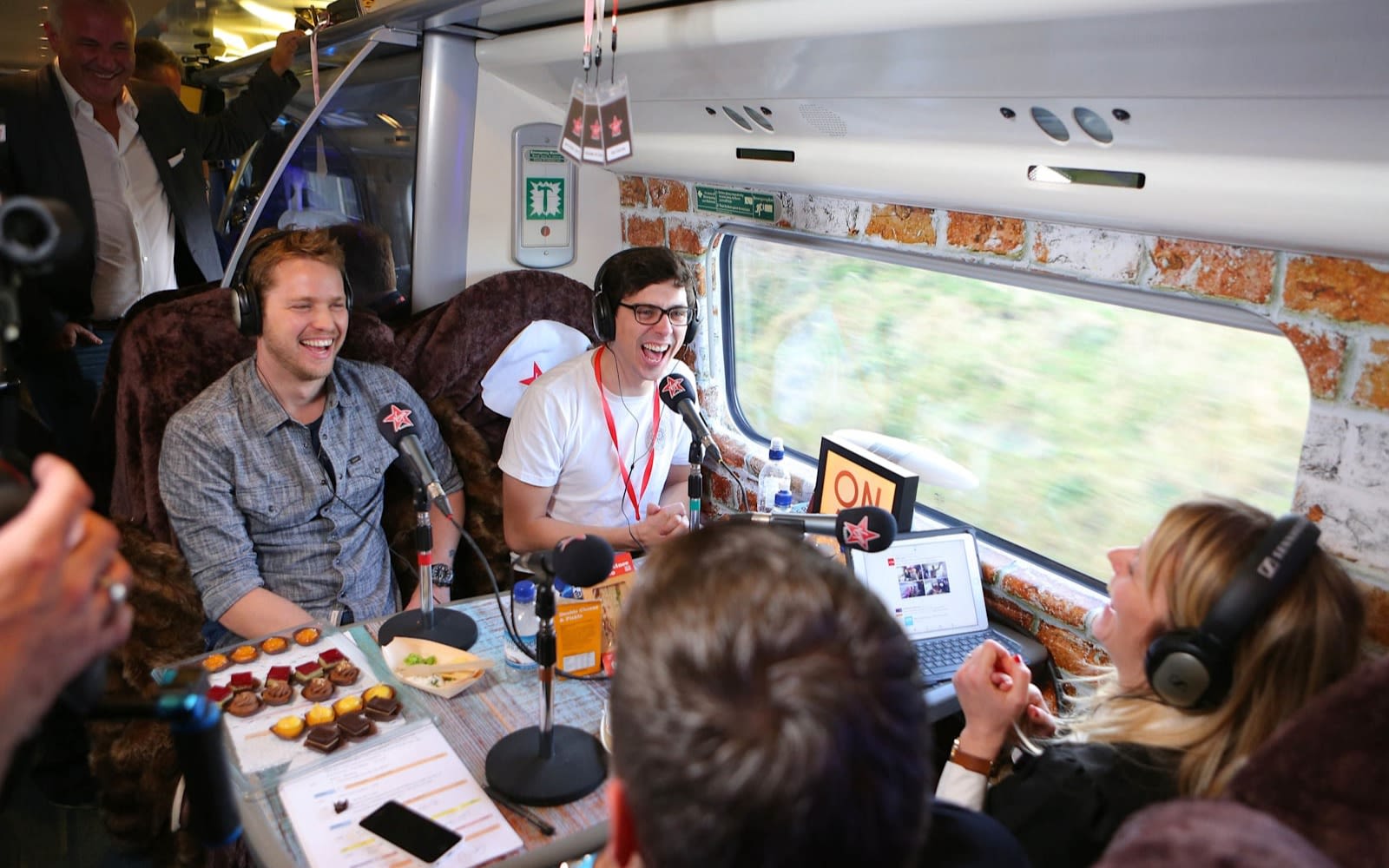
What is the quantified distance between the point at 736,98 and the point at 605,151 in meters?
0.43

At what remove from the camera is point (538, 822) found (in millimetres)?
1659

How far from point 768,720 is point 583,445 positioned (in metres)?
2.37

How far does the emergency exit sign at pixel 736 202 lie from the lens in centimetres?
306

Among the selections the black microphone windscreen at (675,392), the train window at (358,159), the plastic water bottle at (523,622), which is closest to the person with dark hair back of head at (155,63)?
the train window at (358,159)

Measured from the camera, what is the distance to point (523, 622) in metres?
2.31

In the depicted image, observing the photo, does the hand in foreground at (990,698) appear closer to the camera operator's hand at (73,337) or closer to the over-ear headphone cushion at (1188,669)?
the over-ear headphone cushion at (1188,669)

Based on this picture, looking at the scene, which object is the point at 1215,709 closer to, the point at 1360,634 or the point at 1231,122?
the point at 1360,634

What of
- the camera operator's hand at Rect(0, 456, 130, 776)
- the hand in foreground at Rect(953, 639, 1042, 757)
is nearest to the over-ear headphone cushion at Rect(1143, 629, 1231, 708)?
the hand in foreground at Rect(953, 639, 1042, 757)

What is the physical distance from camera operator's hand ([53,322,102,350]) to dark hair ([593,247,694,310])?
2204 mm

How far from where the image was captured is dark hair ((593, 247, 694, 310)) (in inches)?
118

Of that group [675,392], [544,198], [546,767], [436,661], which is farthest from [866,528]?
[544,198]

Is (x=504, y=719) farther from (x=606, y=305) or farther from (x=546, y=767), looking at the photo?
(x=606, y=305)

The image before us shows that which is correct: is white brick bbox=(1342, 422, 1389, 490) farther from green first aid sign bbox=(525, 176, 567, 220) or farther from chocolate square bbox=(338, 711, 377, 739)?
green first aid sign bbox=(525, 176, 567, 220)

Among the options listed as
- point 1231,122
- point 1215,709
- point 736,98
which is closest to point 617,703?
point 1215,709
